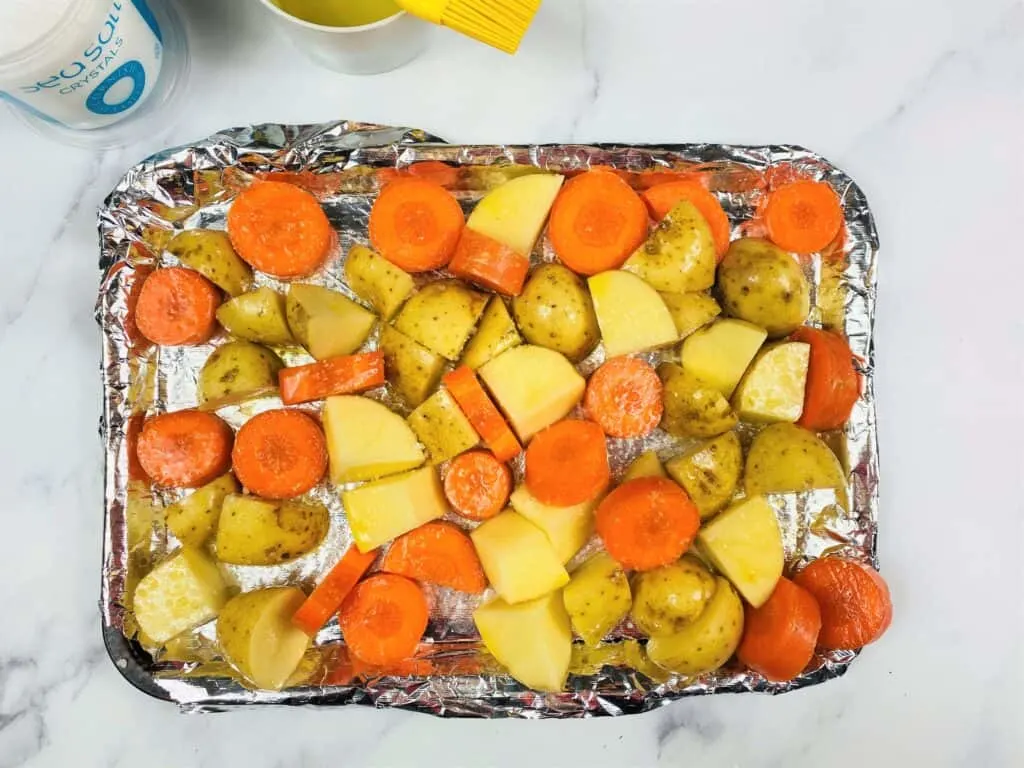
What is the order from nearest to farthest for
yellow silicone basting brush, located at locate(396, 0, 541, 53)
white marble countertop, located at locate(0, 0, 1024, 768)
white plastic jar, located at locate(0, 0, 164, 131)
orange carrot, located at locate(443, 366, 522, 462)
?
white plastic jar, located at locate(0, 0, 164, 131), yellow silicone basting brush, located at locate(396, 0, 541, 53), orange carrot, located at locate(443, 366, 522, 462), white marble countertop, located at locate(0, 0, 1024, 768)

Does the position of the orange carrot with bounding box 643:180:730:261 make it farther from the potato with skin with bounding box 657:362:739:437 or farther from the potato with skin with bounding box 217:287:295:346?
the potato with skin with bounding box 217:287:295:346

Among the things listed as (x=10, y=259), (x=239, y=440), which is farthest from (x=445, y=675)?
(x=10, y=259)

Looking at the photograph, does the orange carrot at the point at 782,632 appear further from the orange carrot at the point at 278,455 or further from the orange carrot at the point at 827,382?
the orange carrot at the point at 278,455

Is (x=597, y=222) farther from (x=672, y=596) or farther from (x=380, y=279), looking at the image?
(x=672, y=596)

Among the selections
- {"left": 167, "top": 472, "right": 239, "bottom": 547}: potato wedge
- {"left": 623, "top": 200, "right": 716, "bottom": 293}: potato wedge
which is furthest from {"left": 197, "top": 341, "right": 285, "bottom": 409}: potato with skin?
{"left": 623, "top": 200, "right": 716, "bottom": 293}: potato wedge

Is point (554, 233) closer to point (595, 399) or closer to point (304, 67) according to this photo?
point (595, 399)

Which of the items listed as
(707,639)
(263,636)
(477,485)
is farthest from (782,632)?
(263,636)
